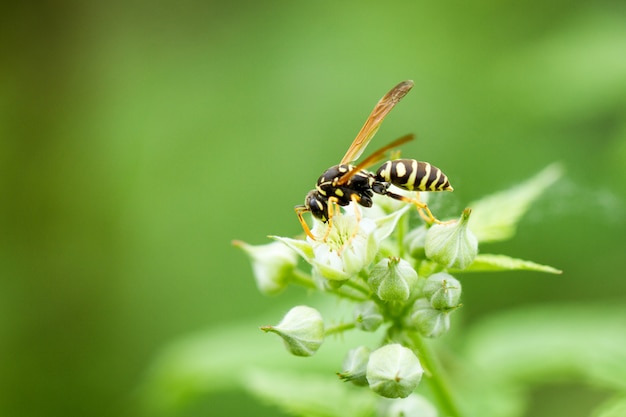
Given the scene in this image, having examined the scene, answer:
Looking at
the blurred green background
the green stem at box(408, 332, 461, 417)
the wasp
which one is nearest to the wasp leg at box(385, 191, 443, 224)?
the wasp

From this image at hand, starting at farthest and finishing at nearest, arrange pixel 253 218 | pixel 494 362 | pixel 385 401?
1. pixel 253 218
2. pixel 494 362
3. pixel 385 401

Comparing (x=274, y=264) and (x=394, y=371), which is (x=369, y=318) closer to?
(x=394, y=371)

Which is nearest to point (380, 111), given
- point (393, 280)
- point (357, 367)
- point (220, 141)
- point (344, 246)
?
point (344, 246)

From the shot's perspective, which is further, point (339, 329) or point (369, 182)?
point (369, 182)

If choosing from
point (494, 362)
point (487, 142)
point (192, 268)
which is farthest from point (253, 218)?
point (494, 362)

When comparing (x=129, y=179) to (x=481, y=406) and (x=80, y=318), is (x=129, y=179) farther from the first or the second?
(x=481, y=406)
